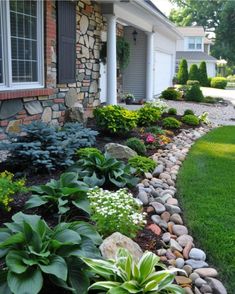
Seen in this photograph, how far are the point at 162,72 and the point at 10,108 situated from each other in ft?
47.8

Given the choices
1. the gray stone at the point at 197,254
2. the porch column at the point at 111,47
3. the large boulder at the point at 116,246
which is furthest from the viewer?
the porch column at the point at 111,47

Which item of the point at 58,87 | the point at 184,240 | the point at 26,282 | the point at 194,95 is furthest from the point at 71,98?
the point at 194,95

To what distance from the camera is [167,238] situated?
3641 millimetres

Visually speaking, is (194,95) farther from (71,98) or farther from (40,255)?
(40,255)

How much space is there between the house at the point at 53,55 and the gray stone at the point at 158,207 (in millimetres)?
2889

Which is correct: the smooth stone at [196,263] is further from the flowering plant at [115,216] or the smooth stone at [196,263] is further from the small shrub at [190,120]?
the small shrub at [190,120]

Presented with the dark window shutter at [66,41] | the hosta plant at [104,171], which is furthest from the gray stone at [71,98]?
the hosta plant at [104,171]

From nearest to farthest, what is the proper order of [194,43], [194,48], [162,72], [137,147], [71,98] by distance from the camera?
[137,147]
[71,98]
[162,72]
[194,43]
[194,48]

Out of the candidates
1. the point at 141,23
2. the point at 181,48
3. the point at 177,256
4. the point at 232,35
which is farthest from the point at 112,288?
the point at 232,35

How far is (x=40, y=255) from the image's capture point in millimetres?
2451

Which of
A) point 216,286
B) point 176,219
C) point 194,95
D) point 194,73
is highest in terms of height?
point 194,73

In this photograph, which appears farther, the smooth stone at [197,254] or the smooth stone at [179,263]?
the smooth stone at [197,254]

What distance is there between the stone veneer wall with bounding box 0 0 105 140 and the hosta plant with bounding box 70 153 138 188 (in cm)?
199

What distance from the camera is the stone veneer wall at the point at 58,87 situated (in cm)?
639
